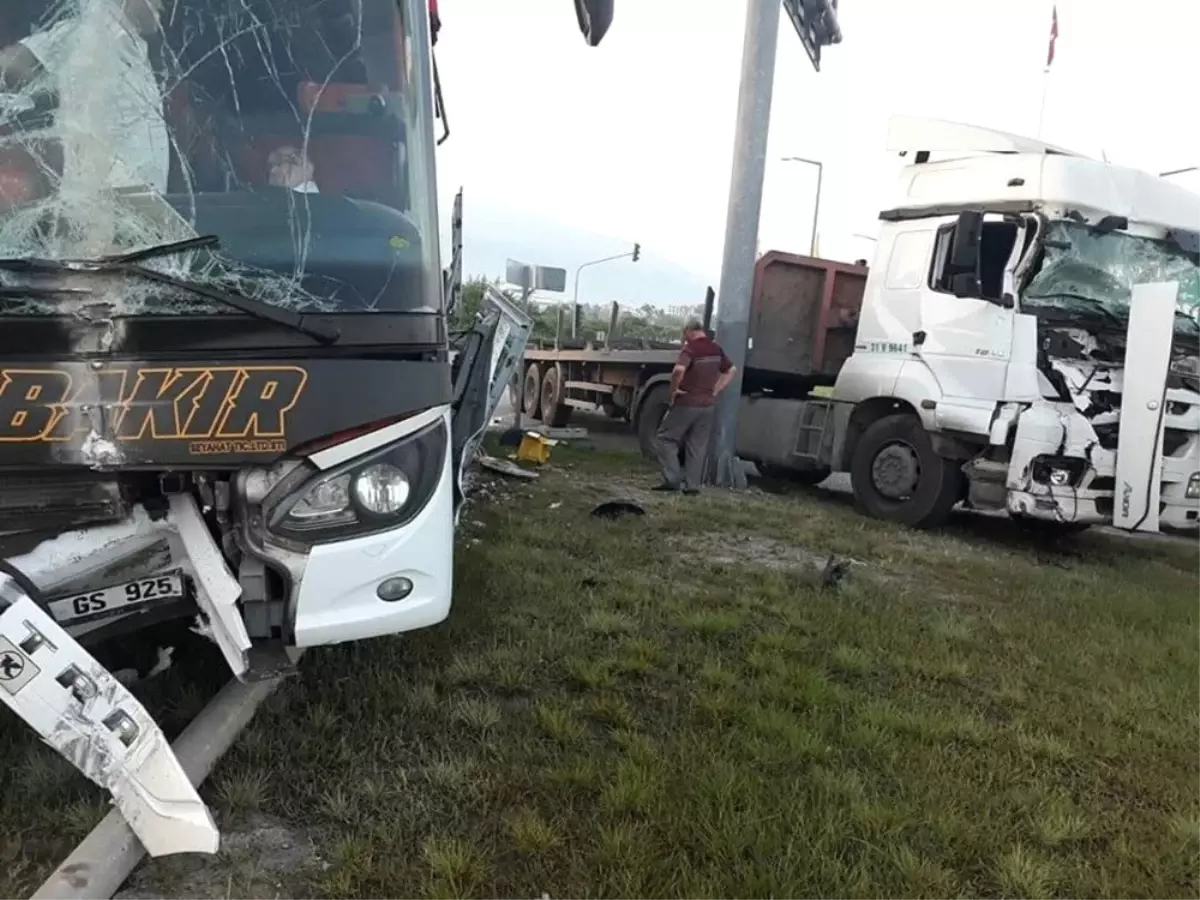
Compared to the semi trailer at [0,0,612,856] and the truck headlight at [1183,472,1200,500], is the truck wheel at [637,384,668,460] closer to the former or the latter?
the truck headlight at [1183,472,1200,500]

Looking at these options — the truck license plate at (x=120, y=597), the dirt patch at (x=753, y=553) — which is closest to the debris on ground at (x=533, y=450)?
the dirt patch at (x=753, y=553)

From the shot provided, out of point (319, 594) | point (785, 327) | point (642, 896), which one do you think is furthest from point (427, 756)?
point (785, 327)

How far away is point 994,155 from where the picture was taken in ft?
25.1

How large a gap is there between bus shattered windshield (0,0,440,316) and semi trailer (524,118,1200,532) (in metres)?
5.34

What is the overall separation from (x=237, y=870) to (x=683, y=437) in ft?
23.2

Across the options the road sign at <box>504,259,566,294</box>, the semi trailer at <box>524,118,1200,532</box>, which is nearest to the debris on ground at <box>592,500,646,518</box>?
the semi trailer at <box>524,118,1200,532</box>

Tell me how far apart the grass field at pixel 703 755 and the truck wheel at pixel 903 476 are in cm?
235

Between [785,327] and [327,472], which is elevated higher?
[785,327]

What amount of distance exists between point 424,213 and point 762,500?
624 cm

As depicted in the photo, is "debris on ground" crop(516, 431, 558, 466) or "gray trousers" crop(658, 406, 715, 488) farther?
"debris on ground" crop(516, 431, 558, 466)

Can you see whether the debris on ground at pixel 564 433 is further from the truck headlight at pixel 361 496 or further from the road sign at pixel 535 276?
the truck headlight at pixel 361 496

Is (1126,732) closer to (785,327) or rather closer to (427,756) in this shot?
(427,756)

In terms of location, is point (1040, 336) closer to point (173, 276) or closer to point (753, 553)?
point (753, 553)

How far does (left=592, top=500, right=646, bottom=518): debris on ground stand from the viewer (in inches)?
286
